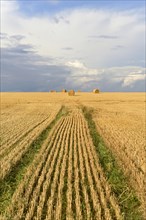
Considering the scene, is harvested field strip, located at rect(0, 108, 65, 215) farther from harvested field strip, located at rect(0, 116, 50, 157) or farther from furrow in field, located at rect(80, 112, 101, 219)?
furrow in field, located at rect(80, 112, 101, 219)

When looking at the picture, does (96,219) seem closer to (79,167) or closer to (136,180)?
(136,180)

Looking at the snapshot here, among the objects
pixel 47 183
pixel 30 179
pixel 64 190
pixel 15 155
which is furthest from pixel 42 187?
pixel 15 155

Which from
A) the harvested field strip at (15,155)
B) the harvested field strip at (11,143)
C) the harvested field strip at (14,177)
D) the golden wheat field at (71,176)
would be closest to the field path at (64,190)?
the golden wheat field at (71,176)

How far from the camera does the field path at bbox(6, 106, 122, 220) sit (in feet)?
24.9

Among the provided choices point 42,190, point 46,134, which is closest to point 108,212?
point 42,190

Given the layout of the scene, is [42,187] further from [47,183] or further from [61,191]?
[61,191]

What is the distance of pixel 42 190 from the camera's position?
9078 mm

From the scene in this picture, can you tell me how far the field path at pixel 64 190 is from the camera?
24.9 feet

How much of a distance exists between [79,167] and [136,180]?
2202 mm

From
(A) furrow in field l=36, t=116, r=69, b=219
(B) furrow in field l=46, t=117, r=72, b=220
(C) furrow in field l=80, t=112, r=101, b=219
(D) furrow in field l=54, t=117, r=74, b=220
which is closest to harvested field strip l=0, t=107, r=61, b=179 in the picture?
(A) furrow in field l=36, t=116, r=69, b=219

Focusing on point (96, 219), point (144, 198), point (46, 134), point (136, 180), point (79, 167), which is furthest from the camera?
point (46, 134)

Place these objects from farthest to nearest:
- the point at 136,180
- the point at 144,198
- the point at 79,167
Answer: the point at 79,167, the point at 136,180, the point at 144,198

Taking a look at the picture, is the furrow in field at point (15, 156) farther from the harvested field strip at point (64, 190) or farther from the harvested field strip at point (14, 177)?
the harvested field strip at point (64, 190)

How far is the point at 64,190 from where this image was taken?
911 centimetres
